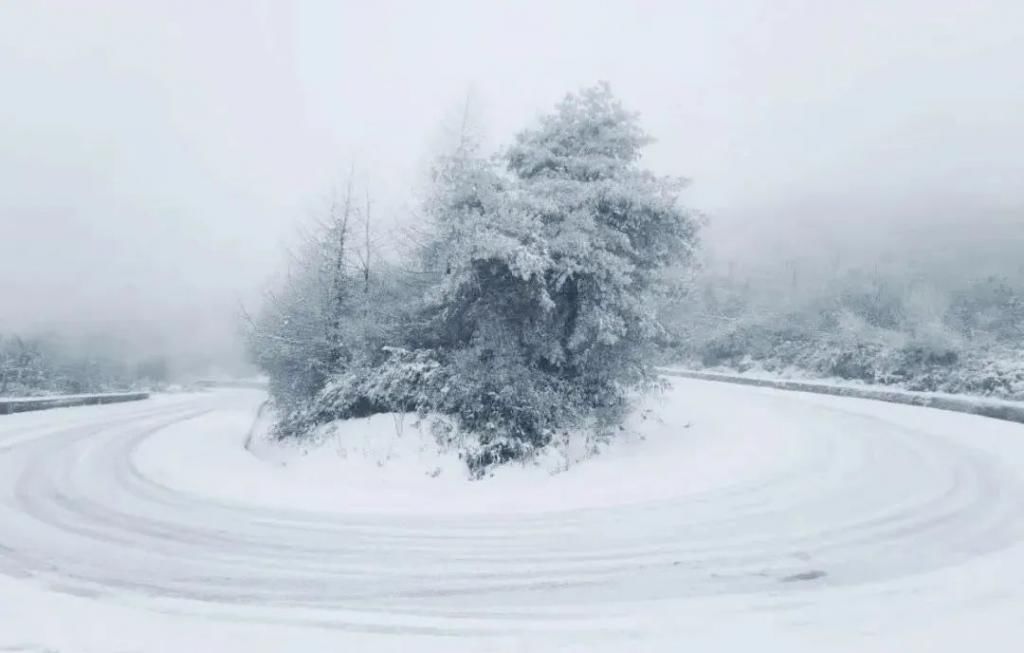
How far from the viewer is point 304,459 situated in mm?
13422

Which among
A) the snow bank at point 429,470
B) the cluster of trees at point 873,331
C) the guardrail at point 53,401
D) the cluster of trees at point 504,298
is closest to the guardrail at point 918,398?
the cluster of trees at point 873,331

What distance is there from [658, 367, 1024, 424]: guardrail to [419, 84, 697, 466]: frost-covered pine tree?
1073cm

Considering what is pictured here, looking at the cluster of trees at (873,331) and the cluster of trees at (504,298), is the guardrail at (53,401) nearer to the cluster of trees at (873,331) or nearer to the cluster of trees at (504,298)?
the cluster of trees at (504,298)

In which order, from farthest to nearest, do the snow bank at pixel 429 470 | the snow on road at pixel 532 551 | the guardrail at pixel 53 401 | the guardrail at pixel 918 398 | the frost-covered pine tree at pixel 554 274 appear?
1. the guardrail at pixel 53 401
2. the guardrail at pixel 918 398
3. the frost-covered pine tree at pixel 554 274
4. the snow bank at pixel 429 470
5. the snow on road at pixel 532 551

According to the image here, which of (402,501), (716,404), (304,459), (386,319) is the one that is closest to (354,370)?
(386,319)

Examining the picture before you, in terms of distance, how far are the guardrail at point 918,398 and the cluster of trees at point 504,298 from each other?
1028 cm

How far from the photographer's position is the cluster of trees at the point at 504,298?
1328 centimetres

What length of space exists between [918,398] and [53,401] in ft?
108

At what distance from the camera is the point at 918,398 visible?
2223cm

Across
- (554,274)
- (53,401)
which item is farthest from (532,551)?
(53,401)

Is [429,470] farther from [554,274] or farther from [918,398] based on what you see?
[918,398]

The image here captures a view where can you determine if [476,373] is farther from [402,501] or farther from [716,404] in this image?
[716,404]

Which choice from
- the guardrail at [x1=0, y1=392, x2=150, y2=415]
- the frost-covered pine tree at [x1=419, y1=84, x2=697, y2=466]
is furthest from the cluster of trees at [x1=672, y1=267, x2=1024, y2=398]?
the guardrail at [x1=0, y1=392, x2=150, y2=415]

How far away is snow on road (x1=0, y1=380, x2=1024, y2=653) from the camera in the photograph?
517 cm
